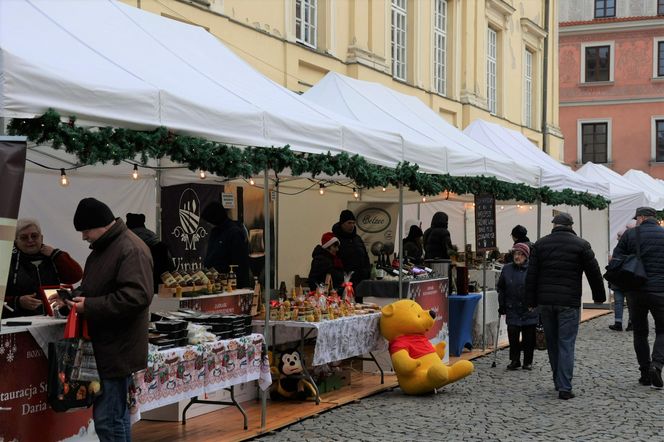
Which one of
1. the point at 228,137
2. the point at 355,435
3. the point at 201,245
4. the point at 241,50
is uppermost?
the point at 241,50

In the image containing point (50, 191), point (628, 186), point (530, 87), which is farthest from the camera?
point (530, 87)

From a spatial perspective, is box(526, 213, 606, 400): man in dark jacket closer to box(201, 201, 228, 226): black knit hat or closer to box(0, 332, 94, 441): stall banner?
box(201, 201, 228, 226): black knit hat

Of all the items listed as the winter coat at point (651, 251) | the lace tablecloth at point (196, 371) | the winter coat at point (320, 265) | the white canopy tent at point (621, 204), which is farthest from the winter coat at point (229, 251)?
the white canopy tent at point (621, 204)

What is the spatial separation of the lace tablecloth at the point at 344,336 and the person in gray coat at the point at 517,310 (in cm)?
201

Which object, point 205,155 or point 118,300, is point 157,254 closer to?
point 205,155

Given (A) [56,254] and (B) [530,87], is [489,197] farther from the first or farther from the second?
(B) [530,87]

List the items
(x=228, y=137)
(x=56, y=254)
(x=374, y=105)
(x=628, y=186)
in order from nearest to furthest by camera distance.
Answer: (x=228, y=137) < (x=56, y=254) < (x=374, y=105) < (x=628, y=186)

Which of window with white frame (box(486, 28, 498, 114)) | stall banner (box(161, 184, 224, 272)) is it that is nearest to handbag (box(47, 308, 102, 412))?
stall banner (box(161, 184, 224, 272))

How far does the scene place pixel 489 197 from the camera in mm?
12719

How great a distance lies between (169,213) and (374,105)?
2.95 m

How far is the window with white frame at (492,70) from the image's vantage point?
83.5 feet

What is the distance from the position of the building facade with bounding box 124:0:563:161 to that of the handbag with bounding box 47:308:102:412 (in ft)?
23.7

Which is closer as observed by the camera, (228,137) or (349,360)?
(228,137)

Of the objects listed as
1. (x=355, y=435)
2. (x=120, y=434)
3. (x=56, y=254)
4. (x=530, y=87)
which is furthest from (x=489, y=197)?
(x=530, y=87)
